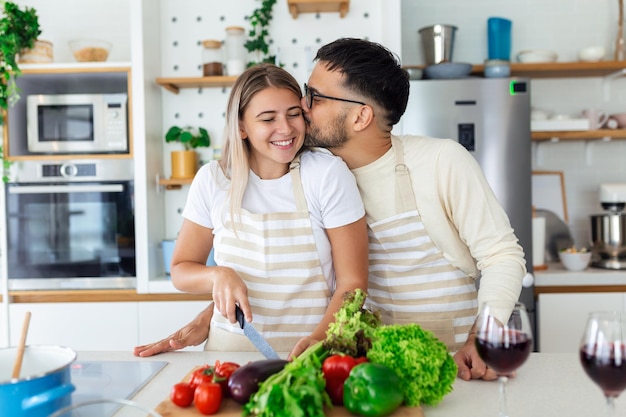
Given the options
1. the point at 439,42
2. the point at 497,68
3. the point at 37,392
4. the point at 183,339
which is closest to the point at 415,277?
the point at 183,339

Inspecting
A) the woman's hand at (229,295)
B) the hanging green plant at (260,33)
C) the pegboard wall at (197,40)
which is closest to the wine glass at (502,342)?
the woman's hand at (229,295)

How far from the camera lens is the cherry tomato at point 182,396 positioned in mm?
A: 1048

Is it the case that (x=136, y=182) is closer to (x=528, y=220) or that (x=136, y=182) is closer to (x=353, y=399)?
(x=528, y=220)

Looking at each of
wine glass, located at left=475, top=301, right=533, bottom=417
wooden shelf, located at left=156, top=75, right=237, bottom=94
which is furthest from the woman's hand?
wooden shelf, located at left=156, top=75, right=237, bottom=94

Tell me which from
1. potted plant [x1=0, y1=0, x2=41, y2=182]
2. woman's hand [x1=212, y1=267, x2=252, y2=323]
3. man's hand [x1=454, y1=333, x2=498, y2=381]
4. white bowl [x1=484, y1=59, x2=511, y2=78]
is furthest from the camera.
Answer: white bowl [x1=484, y1=59, x2=511, y2=78]

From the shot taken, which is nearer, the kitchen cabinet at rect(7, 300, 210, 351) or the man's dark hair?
the man's dark hair

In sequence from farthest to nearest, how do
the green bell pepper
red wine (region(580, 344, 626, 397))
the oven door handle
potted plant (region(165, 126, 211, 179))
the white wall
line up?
the white wall, potted plant (region(165, 126, 211, 179)), the oven door handle, the green bell pepper, red wine (region(580, 344, 626, 397))

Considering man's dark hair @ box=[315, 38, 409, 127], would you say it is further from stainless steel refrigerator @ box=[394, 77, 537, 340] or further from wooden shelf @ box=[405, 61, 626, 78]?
wooden shelf @ box=[405, 61, 626, 78]

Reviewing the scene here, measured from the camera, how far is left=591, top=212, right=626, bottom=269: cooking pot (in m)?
3.25

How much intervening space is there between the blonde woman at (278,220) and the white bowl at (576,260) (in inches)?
80.2

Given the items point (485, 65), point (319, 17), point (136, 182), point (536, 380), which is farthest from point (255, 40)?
point (536, 380)

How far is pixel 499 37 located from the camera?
3547 mm

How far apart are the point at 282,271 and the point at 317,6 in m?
2.14

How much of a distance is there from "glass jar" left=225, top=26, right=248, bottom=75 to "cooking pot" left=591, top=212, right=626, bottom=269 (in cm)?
211
